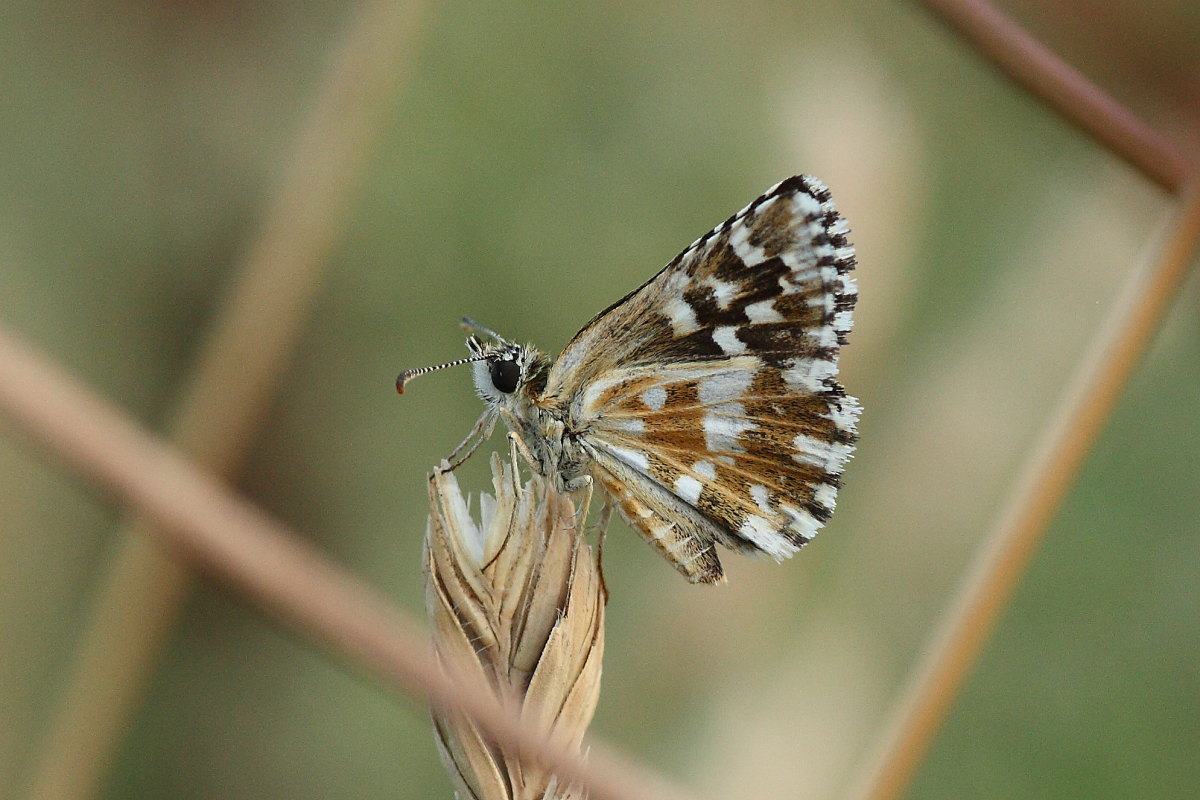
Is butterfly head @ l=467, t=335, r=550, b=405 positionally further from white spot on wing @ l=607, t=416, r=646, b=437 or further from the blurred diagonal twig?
the blurred diagonal twig

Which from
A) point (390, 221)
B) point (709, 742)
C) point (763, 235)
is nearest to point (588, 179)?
point (390, 221)

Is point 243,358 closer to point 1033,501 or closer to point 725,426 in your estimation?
point 725,426

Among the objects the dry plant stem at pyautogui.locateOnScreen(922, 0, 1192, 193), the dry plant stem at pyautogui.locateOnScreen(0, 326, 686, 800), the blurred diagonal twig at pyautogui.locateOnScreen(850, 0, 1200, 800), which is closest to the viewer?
the dry plant stem at pyautogui.locateOnScreen(0, 326, 686, 800)

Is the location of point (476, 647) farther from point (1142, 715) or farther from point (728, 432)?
point (1142, 715)

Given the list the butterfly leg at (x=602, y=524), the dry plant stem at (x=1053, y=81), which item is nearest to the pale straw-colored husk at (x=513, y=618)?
the butterfly leg at (x=602, y=524)

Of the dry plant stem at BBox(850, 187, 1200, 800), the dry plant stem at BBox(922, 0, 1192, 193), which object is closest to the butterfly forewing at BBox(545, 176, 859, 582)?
the dry plant stem at BBox(850, 187, 1200, 800)
